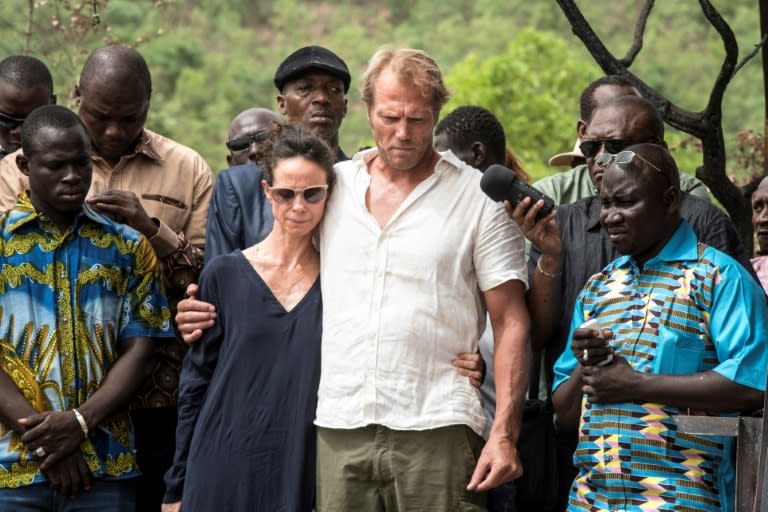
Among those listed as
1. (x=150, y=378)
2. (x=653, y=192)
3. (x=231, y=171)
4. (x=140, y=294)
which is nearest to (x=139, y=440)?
(x=150, y=378)

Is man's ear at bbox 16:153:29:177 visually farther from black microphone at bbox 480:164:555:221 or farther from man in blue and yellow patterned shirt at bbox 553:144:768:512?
man in blue and yellow patterned shirt at bbox 553:144:768:512

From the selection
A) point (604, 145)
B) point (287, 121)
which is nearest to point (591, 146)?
point (604, 145)

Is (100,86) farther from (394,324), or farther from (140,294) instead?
(394,324)

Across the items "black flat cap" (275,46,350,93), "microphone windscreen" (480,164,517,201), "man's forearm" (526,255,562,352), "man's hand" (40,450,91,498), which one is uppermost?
"black flat cap" (275,46,350,93)

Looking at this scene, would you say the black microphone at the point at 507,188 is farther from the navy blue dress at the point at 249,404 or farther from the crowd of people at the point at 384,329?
the navy blue dress at the point at 249,404

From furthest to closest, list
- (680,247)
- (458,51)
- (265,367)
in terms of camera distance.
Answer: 1. (458,51)
2. (265,367)
3. (680,247)

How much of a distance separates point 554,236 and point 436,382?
0.66 metres

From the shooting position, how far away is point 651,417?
4004mm

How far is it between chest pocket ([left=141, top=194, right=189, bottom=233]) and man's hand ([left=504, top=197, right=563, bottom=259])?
1.79m

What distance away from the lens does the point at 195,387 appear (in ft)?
14.3

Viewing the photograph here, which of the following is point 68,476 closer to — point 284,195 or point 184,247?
point 184,247

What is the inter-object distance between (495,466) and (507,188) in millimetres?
925

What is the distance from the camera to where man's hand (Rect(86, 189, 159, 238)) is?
15.6 feet

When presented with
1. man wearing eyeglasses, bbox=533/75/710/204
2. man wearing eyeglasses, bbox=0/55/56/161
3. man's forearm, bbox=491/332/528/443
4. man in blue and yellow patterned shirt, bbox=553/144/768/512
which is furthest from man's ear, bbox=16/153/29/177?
man wearing eyeglasses, bbox=533/75/710/204
